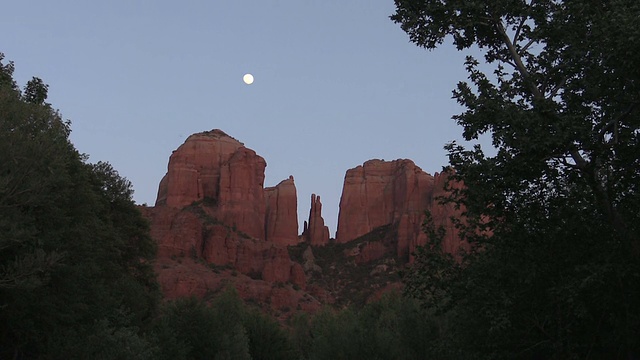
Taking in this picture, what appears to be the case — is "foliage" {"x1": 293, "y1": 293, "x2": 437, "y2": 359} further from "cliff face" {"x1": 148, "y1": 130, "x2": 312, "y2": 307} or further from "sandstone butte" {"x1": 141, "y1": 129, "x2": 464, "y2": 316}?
"cliff face" {"x1": 148, "y1": 130, "x2": 312, "y2": 307}

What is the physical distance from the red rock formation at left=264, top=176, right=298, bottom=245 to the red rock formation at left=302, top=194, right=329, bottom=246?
156 inches

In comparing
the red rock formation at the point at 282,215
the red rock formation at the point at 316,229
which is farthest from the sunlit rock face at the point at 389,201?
the red rock formation at the point at 282,215

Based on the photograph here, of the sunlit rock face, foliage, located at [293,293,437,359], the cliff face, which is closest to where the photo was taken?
foliage, located at [293,293,437,359]

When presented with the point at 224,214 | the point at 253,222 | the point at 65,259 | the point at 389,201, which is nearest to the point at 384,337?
the point at 65,259

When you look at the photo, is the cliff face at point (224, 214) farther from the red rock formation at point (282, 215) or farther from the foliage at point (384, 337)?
the foliage at point (384, 337)

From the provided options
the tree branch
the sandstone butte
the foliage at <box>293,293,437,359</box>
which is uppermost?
the sandstone butte

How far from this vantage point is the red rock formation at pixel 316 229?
18512cm

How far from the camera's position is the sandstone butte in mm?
128625

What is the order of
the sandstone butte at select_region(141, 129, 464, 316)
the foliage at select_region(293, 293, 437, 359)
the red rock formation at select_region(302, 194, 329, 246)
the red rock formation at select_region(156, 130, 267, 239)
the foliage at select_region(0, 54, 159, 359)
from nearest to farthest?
the foliage at select_region(0, 54, 159, 359) < the foliage at select_region(293, 293, 437, 359) < the sandstone butte at select_region(141, 129, 464, 316) < the red rock formation at select_region(156, 130, 267, 239) < the red rock formation at select_region(302, 194, 329, 246)

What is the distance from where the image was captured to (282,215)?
185 meters

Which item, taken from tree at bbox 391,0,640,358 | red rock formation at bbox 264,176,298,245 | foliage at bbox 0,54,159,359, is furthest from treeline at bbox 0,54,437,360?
red rock formation at bbox 264,176,298,245

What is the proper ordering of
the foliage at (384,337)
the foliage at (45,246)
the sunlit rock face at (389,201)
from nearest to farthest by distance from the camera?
the foliage at (45,246) → the foliage at (384,337) → the sunlit rock face at (389,201)

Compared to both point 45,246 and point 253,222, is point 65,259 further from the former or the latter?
point 253,222

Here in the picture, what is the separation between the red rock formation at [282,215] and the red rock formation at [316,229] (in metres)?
3.97
